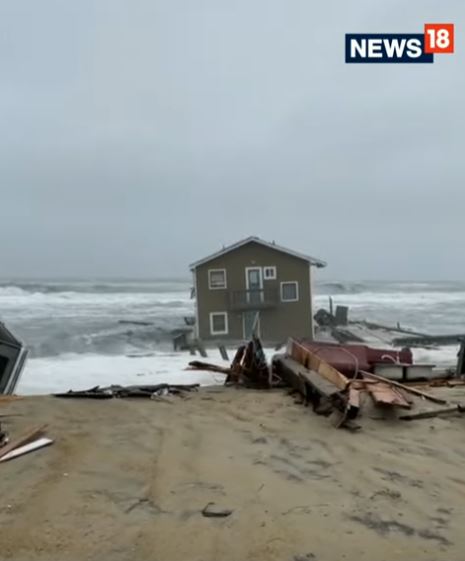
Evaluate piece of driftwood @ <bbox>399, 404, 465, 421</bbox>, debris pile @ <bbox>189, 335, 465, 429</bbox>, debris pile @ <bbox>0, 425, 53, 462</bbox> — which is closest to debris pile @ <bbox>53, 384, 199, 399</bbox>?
debris pile @ <bbox>189, 335, 465, 429</bbox>

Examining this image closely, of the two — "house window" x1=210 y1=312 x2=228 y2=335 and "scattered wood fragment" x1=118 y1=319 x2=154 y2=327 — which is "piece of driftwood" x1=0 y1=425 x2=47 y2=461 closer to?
"house window" x1=210 y1=312 x2=228 y2=335

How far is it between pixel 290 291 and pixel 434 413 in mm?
23482

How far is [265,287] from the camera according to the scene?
29.4 meters

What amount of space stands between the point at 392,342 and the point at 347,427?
25010 mm

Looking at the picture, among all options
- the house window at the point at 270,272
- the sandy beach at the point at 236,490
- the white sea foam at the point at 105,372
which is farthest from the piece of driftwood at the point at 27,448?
the house window at the point at 270,272

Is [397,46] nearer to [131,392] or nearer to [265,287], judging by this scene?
[131,392]

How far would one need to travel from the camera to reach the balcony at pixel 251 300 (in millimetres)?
28828

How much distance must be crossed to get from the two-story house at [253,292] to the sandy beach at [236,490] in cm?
2252

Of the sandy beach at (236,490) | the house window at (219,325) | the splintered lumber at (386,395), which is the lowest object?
the house window at (219,325)

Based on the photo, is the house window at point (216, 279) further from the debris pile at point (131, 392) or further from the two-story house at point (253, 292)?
the debris pile at point (131, 392)

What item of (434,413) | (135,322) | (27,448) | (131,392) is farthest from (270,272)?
(27,448)

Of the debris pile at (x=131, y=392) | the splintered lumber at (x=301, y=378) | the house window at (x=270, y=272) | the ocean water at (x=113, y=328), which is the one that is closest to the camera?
the splintered lumber at (x=301, y=378)

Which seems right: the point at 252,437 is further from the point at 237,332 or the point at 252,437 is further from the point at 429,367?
the point at 237,332

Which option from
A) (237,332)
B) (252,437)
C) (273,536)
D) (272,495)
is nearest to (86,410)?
(252,437)
